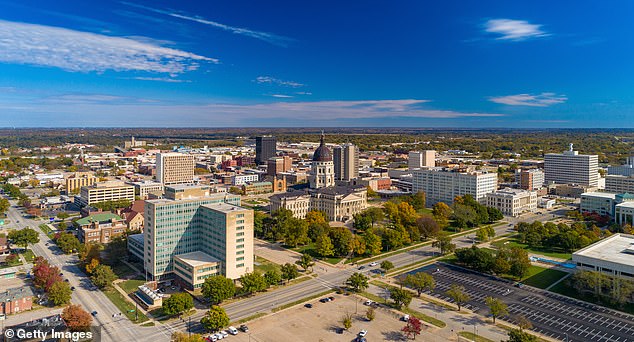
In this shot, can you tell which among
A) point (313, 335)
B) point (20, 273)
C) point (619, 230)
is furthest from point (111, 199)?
point (619, 230)

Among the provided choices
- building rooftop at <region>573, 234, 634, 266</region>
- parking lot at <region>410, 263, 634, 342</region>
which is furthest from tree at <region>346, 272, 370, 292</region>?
building rooftop at <region>573, 234, 634, 266</region>

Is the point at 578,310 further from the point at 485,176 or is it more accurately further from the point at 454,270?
the point at 485,176

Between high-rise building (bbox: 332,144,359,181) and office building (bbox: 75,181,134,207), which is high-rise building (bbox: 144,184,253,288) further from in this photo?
high-rise building (bbox: 332,144,359,181)

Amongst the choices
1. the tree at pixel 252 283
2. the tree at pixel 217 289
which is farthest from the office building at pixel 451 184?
the tree at pixel 217 289

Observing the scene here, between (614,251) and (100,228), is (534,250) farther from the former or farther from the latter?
(100,228)

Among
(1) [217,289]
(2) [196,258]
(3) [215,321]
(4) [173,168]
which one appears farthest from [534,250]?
(4) [173,168]
